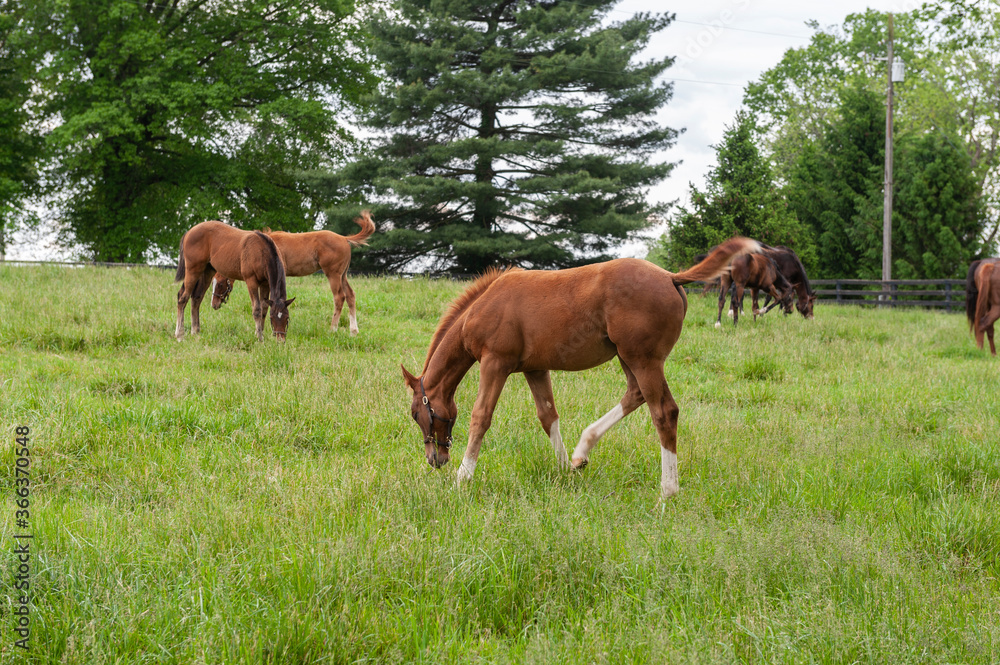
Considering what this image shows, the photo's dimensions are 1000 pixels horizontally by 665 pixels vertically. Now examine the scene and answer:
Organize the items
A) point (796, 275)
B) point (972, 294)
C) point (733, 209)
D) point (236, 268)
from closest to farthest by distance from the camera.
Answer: point (236, 268) < point (972, 294) < point (796, 275) < point (733, 209)

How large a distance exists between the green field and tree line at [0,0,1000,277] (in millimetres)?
15004

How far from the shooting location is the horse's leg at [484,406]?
183 inches

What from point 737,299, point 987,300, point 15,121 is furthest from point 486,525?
point 15,121

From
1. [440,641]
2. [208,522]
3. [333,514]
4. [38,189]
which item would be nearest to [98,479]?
[208,522]

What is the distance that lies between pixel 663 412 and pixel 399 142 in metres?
20.6

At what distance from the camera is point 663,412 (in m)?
4.46

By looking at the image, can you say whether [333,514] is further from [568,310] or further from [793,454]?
[793,454]

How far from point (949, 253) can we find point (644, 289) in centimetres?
2444

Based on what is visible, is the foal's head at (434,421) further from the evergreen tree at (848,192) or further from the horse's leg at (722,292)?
→ the evergreen tree at (848,192)

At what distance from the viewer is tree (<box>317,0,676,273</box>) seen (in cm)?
2184

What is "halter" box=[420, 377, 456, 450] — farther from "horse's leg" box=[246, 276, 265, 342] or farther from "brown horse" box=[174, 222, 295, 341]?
"horse's leg" box=[246, 276, 265, 342]

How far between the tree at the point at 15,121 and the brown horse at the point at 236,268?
16058mm

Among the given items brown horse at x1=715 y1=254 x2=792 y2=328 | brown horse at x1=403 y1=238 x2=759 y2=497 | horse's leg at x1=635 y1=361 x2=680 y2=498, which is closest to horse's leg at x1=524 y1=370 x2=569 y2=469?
brown horse at x1=403 y1=238 x2=759 y2=497

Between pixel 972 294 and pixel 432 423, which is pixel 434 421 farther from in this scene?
pixel 972 294
